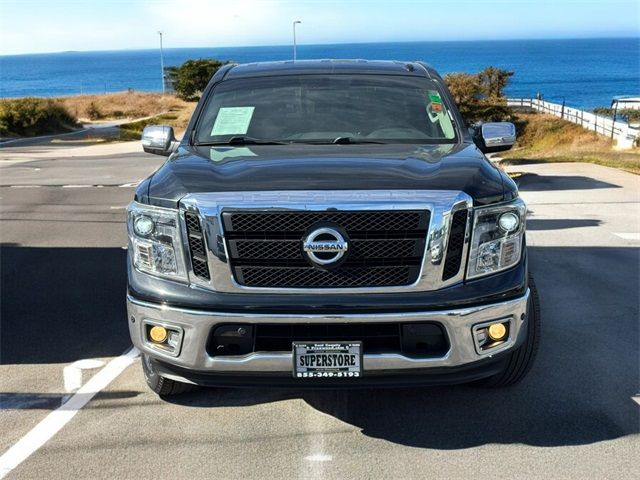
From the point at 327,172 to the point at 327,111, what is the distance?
1.42 metres

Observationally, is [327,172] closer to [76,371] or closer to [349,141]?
[349,141]

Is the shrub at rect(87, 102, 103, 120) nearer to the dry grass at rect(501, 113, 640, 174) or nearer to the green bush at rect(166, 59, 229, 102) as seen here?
the green bush at rect(166, 59, 229, 102)

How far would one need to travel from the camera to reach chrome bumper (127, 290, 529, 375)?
144 inches

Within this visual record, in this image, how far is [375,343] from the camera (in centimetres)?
375

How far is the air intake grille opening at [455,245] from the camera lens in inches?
147

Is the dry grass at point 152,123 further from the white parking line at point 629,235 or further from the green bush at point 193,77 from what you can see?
the white parking line at point 629,235

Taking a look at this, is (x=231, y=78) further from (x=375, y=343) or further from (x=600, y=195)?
(x=600, y=195)

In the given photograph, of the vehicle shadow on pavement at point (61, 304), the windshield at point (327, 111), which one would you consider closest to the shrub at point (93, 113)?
the vehicle shadow on pavement at point (61, 304)

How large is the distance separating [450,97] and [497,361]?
222 cm

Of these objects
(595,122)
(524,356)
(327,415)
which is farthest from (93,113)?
(524,356)

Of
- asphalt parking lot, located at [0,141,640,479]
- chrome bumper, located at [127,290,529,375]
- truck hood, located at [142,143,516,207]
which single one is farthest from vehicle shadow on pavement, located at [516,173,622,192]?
chrome bumper, located at [127,290,529,375]

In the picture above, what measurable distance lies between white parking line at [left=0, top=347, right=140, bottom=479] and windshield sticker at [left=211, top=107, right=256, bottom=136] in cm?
161

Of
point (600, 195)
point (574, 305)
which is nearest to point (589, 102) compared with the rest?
point (600, 195)

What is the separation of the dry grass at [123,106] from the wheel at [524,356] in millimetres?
62077
